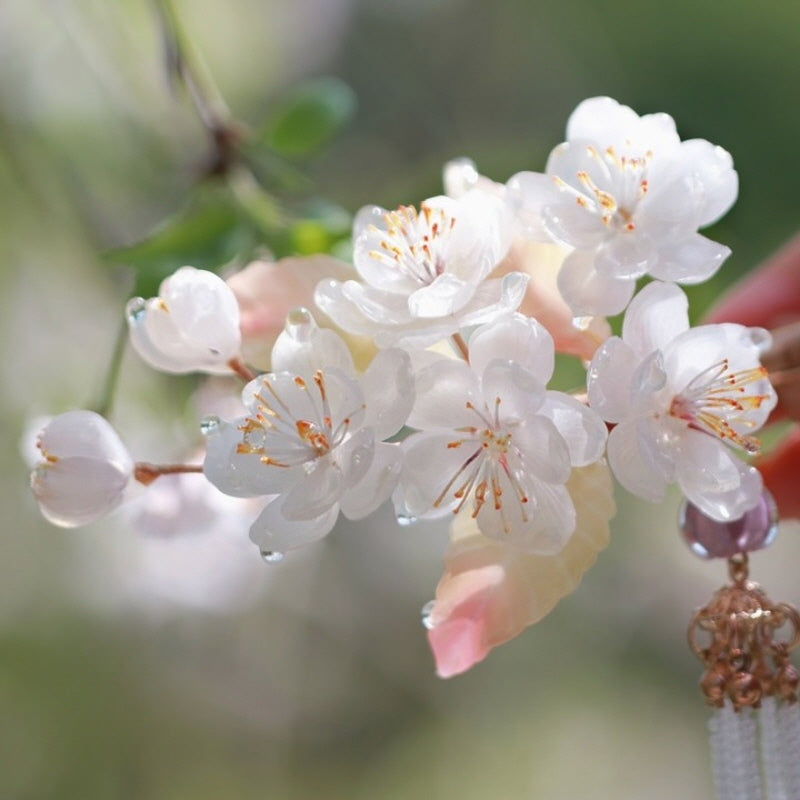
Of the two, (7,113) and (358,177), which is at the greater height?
(7,113)

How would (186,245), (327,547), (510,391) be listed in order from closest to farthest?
1. (510,391)
2. (186,245)
3. (327,547)

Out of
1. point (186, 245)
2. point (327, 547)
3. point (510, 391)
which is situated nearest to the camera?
point (510, 391)

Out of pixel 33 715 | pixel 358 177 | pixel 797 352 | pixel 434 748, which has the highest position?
pixel 797 352

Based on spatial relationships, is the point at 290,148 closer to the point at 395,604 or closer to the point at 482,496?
the point at 482,496

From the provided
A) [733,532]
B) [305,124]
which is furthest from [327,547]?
[733,532]

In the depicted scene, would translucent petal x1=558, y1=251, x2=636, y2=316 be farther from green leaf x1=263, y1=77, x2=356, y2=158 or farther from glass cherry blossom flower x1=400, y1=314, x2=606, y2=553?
green leaf x1=263, y1=77, x2=356, y2=158

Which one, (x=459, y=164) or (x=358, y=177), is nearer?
(x=459, y=164)

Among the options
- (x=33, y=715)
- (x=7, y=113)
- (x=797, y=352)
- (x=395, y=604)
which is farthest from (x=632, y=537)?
(x=797, y=352)

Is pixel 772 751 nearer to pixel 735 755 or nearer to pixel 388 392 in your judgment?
pixel 735 755
